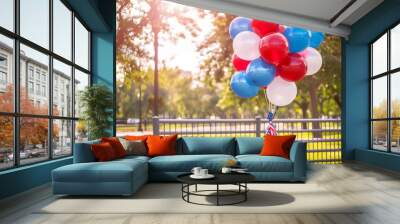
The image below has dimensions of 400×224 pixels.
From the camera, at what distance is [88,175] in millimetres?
4707

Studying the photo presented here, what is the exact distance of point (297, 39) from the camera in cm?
670

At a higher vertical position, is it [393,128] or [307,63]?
[307,63]

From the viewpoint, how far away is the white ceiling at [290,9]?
6.87 m

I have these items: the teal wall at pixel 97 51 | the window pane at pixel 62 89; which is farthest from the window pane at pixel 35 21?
the teal wall at pixel 97 51

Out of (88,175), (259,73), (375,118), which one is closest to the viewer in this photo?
(88,175)

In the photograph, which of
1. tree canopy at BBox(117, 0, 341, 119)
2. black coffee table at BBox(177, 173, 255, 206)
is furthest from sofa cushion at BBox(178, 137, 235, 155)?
tree canopy at BBox(117, 0, 341, 119)

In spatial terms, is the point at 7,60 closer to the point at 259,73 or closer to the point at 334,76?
the point at 259,73

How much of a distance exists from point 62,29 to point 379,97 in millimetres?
6328

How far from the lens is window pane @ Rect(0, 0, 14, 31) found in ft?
15.3

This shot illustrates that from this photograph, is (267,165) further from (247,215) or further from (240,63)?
(240,63)

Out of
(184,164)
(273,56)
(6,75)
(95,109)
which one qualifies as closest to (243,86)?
(273,56)

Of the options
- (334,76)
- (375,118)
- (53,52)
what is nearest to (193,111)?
(334,76)

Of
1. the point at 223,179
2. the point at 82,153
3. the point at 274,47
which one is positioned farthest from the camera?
the point at 274,47

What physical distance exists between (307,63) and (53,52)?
420 centimetres
